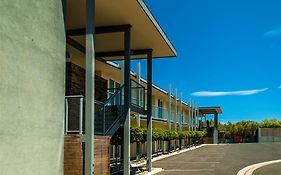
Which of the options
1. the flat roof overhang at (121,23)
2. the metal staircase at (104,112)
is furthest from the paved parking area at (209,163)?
the flat roof overhang at (121,23)

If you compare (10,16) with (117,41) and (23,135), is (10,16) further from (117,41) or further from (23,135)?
(117,41)

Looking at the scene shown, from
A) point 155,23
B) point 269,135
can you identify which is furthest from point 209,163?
point 269,135

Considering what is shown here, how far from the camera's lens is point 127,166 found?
53.4ft

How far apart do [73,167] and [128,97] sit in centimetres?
547

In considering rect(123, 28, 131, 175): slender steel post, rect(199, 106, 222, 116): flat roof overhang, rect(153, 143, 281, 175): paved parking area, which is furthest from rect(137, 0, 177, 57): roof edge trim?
rect(199, 106, 222, 116): flat roof overhang

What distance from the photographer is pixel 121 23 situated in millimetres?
16172

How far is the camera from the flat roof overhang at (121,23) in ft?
46.1

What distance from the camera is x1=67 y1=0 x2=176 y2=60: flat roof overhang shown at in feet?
46.1

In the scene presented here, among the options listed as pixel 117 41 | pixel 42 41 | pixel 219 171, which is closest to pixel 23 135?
pixel 42 41

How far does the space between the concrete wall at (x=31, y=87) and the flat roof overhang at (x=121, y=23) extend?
11.0ft

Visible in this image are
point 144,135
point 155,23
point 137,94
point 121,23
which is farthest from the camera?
point 144,135

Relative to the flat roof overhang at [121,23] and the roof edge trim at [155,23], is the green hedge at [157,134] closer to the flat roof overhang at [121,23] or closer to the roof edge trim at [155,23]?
the flat roof overhang at [121,23]

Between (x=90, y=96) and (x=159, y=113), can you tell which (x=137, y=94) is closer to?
(x=90, y=96)

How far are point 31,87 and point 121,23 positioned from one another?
24.5 feet
